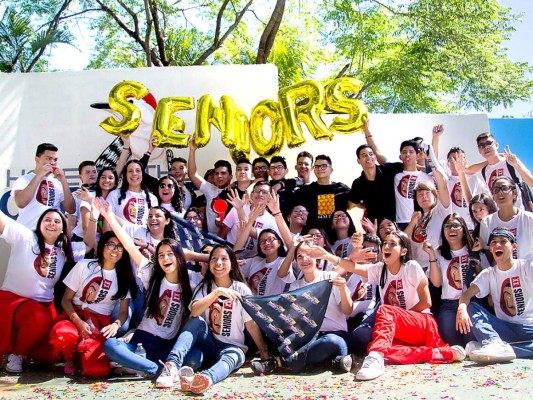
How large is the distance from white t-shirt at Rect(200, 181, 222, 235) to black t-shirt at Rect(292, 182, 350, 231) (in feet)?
2.76

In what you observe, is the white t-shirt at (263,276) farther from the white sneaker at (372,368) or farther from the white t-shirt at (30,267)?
the white t-shirt at (30,267)

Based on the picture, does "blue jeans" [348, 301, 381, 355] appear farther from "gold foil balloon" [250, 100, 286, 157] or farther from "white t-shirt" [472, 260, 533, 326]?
"gold foil balloon" [250, 100, 286, 157]

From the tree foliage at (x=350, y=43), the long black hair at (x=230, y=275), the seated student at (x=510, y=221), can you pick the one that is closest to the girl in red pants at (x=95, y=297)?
the long black hair at (x=230, y=275)

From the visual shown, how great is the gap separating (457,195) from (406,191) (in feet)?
1.75

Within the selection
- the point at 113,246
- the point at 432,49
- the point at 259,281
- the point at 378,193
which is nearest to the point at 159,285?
the point at 113,246

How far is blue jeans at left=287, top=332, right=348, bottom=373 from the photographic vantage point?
4.14 meters

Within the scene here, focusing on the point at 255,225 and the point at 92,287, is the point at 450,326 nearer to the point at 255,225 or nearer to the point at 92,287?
the point at 255,225

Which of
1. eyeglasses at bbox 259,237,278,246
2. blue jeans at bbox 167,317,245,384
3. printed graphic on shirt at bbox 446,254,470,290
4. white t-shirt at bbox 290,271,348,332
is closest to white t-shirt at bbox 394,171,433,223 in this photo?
printed graphic on shirt at bbox 446,254,470,290

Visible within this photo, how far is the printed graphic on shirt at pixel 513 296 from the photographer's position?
4.41 metres

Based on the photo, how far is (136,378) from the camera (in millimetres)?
4117

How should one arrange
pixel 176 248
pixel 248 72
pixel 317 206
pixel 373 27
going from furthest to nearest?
pixel 373 27 < pixel 248 72 < pixel 317 206 < pixel 176 248

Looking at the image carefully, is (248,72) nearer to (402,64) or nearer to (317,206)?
(317,206)

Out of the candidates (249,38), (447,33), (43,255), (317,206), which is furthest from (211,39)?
(43,255)

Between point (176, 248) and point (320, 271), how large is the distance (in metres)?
1.15
